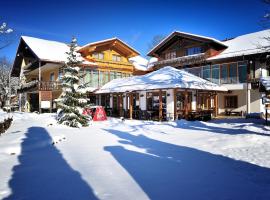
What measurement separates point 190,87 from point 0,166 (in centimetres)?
1475

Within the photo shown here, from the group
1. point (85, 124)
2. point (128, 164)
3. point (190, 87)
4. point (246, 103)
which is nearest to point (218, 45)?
point (246, 103)

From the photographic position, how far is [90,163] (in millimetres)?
6762

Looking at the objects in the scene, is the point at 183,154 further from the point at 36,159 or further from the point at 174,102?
the point at 174,102

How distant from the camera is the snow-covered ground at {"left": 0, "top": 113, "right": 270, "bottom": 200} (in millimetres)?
4738

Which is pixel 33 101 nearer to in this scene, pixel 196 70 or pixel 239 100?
pixel 196 70

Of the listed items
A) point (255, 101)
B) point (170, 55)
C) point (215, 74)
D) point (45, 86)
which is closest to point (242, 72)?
point (215, 74)

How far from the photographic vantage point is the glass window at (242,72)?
25.2 meters

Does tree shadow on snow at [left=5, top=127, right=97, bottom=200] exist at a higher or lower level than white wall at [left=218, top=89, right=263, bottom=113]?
lower

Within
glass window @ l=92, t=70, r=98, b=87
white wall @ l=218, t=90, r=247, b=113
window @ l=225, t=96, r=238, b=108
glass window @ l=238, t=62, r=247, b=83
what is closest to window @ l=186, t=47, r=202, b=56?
glass window @ l=238, t=62, r=247, b=83

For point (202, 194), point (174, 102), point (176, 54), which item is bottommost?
point (202, 194)

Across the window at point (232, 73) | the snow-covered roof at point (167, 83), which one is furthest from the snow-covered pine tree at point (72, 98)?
the window at point (232, 73)

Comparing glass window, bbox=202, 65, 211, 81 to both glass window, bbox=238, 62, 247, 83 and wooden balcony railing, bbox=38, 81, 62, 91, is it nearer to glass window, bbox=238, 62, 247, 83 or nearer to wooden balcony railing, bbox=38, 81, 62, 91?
glass window, bbox=238, 62, 247, 83

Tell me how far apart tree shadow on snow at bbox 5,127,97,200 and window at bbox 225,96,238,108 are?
2256 cm

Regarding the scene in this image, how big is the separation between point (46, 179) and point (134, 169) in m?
2.10
